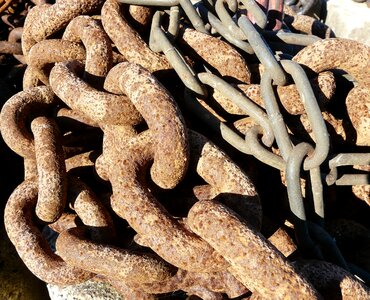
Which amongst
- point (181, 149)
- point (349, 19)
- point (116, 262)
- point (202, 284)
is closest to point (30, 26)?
point (181, 149)

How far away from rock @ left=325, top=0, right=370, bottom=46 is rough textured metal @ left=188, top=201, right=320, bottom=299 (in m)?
1.95

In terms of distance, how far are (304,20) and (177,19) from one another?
2.20ft

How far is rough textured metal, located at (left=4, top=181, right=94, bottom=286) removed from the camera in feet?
3.73

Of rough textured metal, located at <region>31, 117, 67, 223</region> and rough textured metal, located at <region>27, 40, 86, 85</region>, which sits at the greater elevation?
rough textured metal, located at <region>27, 40, 86, 85</region>

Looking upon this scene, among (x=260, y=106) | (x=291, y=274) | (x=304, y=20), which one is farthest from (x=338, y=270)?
(x=304, y=20)

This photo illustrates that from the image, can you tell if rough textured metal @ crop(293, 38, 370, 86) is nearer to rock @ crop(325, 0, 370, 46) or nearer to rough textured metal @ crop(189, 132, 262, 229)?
rough textured metal @ crop(189, 132, 262, 229)

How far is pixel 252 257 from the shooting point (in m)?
0.85

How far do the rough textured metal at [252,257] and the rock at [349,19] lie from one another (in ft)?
6.40

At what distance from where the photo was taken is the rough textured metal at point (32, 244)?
1136mm

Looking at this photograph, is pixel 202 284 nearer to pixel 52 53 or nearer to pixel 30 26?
pixel 52 53

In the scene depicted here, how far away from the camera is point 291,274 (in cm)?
85

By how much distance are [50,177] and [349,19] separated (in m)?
2.11

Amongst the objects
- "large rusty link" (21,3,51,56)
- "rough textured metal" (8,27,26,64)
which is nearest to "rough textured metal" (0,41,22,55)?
"rough textured metal" (8,27,26,64)

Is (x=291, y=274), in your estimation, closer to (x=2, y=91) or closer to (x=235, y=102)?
(x=235, y=102)
